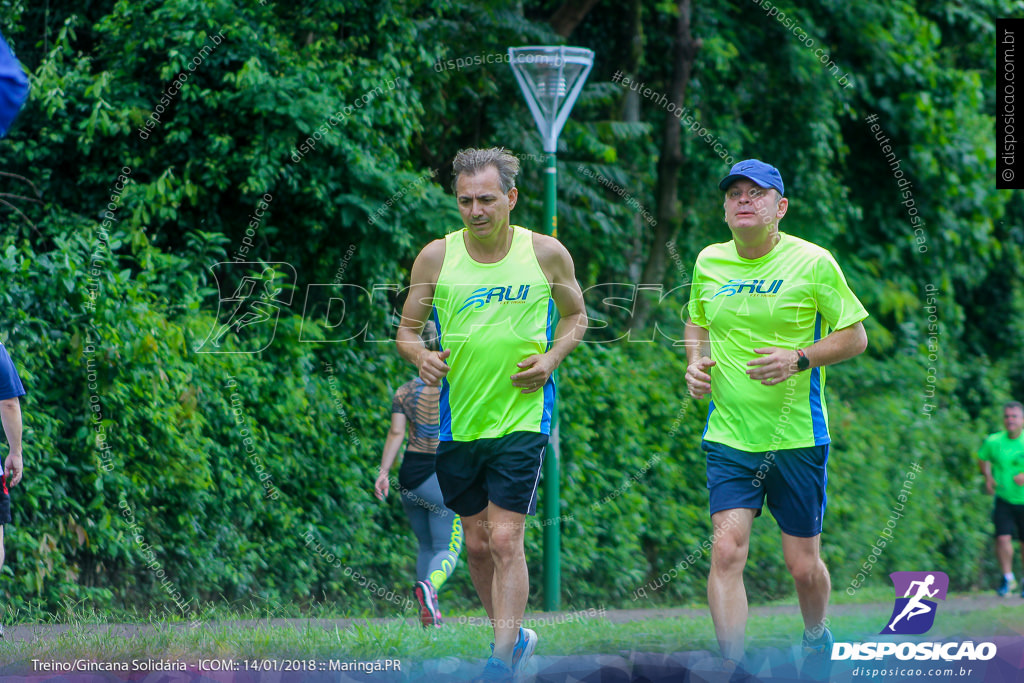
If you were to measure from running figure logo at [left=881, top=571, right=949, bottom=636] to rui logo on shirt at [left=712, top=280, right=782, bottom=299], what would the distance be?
1.59m

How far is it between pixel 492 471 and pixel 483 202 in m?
1.14

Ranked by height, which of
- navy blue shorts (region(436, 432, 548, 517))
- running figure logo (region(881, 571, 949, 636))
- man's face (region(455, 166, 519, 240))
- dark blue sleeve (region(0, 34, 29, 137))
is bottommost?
running figure logo (region(881, 571, 949, 636))

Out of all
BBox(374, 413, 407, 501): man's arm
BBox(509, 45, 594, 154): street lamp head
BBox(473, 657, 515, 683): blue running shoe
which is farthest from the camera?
BBox(509, 45, 594, 154): street lamp head

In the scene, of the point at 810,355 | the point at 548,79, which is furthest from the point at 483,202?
the point at 548,79

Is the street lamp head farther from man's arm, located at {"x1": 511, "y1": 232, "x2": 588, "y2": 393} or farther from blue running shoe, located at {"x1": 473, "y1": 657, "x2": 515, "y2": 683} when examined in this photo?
blue running shoe, located at {"x1": 473, "y1": 657, "x2": 515, "y2": 683}

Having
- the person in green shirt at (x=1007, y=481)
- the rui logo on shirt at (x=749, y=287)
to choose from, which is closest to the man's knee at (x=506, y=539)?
the rui logo on shirt at (x=749, y=287)

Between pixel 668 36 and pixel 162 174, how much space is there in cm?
751

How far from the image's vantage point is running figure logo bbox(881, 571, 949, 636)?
5203 millimetres

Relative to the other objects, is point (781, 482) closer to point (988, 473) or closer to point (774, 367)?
point (774, 367)

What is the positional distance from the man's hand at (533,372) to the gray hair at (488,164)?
2.42 feet

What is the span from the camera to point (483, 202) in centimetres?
457

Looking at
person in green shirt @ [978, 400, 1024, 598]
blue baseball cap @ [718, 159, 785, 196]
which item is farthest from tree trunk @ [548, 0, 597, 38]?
blue baseball cap @ [718, 159, 785, 196]

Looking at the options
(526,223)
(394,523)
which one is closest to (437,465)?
(394,523)

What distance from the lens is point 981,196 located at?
1480cm
